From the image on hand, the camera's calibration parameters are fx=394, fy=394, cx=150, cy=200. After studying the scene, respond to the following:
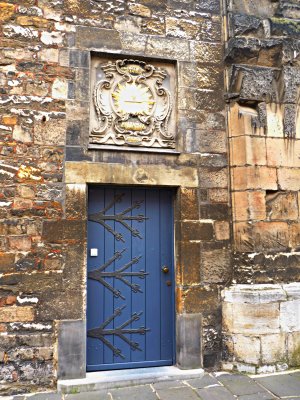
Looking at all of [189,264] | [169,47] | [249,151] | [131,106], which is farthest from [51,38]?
[189,264]

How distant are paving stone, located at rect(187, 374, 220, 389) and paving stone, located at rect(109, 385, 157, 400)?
0.44 m

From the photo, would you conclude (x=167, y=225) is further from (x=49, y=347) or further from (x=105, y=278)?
(x=49, y=347)

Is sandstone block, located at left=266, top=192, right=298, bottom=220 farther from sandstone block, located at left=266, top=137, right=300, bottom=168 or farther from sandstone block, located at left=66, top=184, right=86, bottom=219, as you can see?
sandstone block, located at left=66, top=184, right=86, bottom=219

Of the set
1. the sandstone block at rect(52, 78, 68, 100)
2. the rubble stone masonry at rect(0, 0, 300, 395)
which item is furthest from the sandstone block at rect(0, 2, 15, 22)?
the sandstone block at rect(52, 78, 68, 100)

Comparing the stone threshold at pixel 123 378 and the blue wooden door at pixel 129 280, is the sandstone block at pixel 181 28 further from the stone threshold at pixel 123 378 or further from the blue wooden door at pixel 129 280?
the stone threshold at pixel 123 378

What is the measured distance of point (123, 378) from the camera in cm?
384

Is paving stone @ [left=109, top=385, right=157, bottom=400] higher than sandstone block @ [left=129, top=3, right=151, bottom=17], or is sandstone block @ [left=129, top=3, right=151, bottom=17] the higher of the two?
sandstone block @ [left=129, top=3, right=151, bottom=17]

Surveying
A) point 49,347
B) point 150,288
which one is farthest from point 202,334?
point 49,347


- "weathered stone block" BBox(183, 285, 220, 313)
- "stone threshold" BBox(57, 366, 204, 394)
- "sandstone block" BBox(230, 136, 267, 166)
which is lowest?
"stone threshold" BBox(57, 366, 204, 394)

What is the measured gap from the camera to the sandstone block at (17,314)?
148 inches

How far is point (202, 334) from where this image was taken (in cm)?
418

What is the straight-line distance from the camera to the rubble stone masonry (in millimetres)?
3844

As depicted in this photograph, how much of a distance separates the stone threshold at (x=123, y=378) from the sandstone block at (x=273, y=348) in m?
0.68

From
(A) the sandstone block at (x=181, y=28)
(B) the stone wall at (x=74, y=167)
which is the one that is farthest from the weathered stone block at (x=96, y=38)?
(A) the sandstone block at (x=181, y=28)
